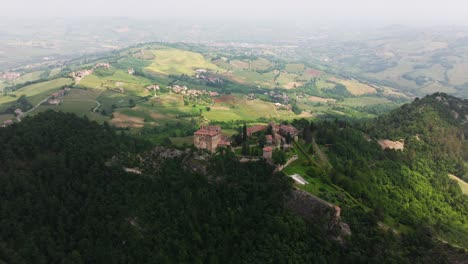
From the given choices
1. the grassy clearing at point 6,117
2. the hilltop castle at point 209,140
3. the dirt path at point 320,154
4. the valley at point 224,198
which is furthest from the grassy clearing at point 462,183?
the grassy clearing at point 6,117

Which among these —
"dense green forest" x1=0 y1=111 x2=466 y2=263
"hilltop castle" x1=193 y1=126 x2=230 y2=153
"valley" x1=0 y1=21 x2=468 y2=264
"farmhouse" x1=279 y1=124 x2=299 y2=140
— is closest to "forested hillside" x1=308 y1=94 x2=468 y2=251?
"valley" x1=0 y1=21 x2=468 y2=264

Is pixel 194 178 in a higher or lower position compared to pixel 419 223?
higher

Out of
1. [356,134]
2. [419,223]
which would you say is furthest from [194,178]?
[356,134]

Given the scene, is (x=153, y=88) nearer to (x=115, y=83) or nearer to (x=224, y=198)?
(x=115, y=83)

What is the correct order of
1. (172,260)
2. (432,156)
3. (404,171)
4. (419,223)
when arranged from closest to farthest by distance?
(172,260)
(419,223)
(404,171)
(432,156)

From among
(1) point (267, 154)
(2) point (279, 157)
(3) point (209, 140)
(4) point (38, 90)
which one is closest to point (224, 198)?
(1) point (267, 154)

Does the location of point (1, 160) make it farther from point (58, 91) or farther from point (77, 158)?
point (58, 91)

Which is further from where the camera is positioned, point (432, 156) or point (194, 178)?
point (432, 156)
